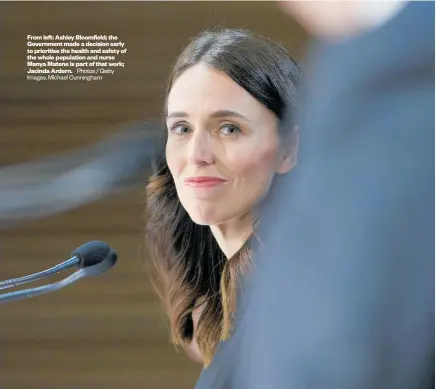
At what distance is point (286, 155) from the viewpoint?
105cm

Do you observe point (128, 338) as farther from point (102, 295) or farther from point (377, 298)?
point (377, 298)

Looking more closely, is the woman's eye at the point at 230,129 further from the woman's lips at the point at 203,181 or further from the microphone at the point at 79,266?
the microphone at the point at 79,266

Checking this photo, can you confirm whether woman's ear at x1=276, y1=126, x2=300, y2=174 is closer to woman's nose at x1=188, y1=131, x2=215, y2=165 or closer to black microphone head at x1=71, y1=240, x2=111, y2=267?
woman's nose at x1=188, y1=131, x2=215, y2=165

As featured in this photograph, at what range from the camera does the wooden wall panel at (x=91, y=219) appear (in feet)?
3.57

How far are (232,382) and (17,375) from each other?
45 centimetres

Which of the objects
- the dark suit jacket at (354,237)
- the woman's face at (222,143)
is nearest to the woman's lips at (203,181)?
the woman's face at (222,143)

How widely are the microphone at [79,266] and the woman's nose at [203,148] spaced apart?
0.26 meters

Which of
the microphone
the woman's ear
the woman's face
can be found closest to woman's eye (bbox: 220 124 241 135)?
the woman's face

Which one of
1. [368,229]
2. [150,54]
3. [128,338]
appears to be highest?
[150,54]

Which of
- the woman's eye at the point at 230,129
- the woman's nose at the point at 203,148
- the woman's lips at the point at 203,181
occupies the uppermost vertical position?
the woman's eye at the point at 230,129

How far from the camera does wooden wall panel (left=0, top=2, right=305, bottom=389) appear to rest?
42.8 inches

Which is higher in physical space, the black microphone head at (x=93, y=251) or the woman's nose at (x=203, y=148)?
the woman's nose at (x=203, y=148)

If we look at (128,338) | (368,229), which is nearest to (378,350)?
(368,229)

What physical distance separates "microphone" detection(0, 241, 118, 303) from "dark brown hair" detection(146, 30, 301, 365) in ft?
0.30
